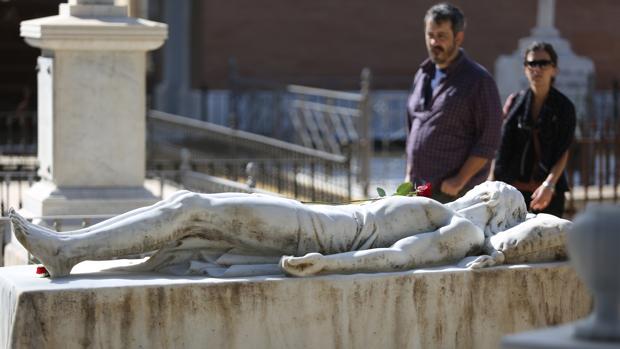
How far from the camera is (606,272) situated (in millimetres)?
3938

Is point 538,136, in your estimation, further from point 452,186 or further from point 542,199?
point 452,186

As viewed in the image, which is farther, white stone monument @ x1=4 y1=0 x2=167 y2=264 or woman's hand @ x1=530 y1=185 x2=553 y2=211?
white stone monument @ x1=4 y1=0 x2=167 y2=264

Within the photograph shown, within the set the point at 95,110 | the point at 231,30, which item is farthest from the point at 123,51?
the point at 231,30

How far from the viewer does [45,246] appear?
658 centimetres

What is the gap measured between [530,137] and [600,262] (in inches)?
181

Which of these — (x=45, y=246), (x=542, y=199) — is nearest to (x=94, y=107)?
(x=542, y=199)

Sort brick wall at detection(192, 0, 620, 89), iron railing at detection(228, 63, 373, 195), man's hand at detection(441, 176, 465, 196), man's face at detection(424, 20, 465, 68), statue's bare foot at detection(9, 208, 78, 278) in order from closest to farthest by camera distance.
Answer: statue's bare foot at detection(9, 208, 78, 278), man's hand at detection(441, 176, 465, 196), man's face at detection(424, 20, 465, 68), iron railing at detection(228, 63, 373, 195), brick wall at detection(192, 0, 620, 89)

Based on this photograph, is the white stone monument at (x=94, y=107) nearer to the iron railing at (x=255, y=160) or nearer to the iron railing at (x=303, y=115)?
the iron railing at (x=255, y=160)

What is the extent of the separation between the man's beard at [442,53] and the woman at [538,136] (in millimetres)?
442

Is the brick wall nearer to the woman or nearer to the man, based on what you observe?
the woman

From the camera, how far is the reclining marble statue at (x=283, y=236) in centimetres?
665

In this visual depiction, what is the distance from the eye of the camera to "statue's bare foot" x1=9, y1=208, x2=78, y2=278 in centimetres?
657

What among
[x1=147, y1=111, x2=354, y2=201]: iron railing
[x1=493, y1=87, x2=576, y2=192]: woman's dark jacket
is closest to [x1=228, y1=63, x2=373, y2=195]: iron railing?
[x1=147, y1=111, x2=354, y2=201]: iron railing

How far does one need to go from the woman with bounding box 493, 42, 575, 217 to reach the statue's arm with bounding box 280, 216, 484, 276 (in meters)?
1.40
